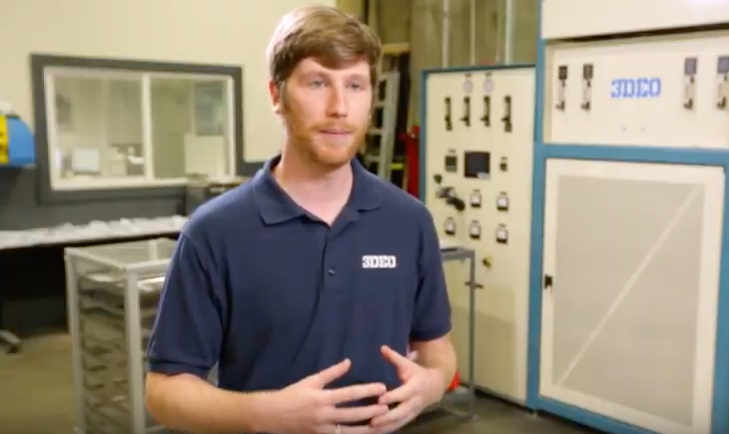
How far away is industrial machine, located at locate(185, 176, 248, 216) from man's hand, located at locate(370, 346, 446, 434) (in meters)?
4.37

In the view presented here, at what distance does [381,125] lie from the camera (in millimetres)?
6336

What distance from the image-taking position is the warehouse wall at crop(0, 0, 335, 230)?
5.02 m

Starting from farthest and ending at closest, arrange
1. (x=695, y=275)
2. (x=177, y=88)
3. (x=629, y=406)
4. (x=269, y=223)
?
(x=177, y=88)
(x=629, y=406)
(x=695, y=275)
(x=269, y=223)

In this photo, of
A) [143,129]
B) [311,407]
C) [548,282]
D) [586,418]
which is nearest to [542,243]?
[548,282]

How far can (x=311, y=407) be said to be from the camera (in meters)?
1.06

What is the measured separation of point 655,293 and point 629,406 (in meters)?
0.53

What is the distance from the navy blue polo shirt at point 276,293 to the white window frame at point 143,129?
4435mm

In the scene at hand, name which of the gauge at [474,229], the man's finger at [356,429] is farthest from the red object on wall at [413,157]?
the man's finger at [356,429]

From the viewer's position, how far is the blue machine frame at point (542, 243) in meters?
2.96

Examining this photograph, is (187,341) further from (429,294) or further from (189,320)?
(429,294)

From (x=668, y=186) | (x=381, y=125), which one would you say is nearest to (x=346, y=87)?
(x=668, y=186)

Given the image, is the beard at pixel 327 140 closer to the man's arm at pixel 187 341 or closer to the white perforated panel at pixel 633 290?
the man's arm at pixel 187 341

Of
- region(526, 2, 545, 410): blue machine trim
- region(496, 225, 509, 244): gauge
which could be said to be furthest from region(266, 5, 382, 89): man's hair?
region(496, 225, 509, 244): gauge

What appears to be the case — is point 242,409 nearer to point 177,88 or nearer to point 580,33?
point 580,33
